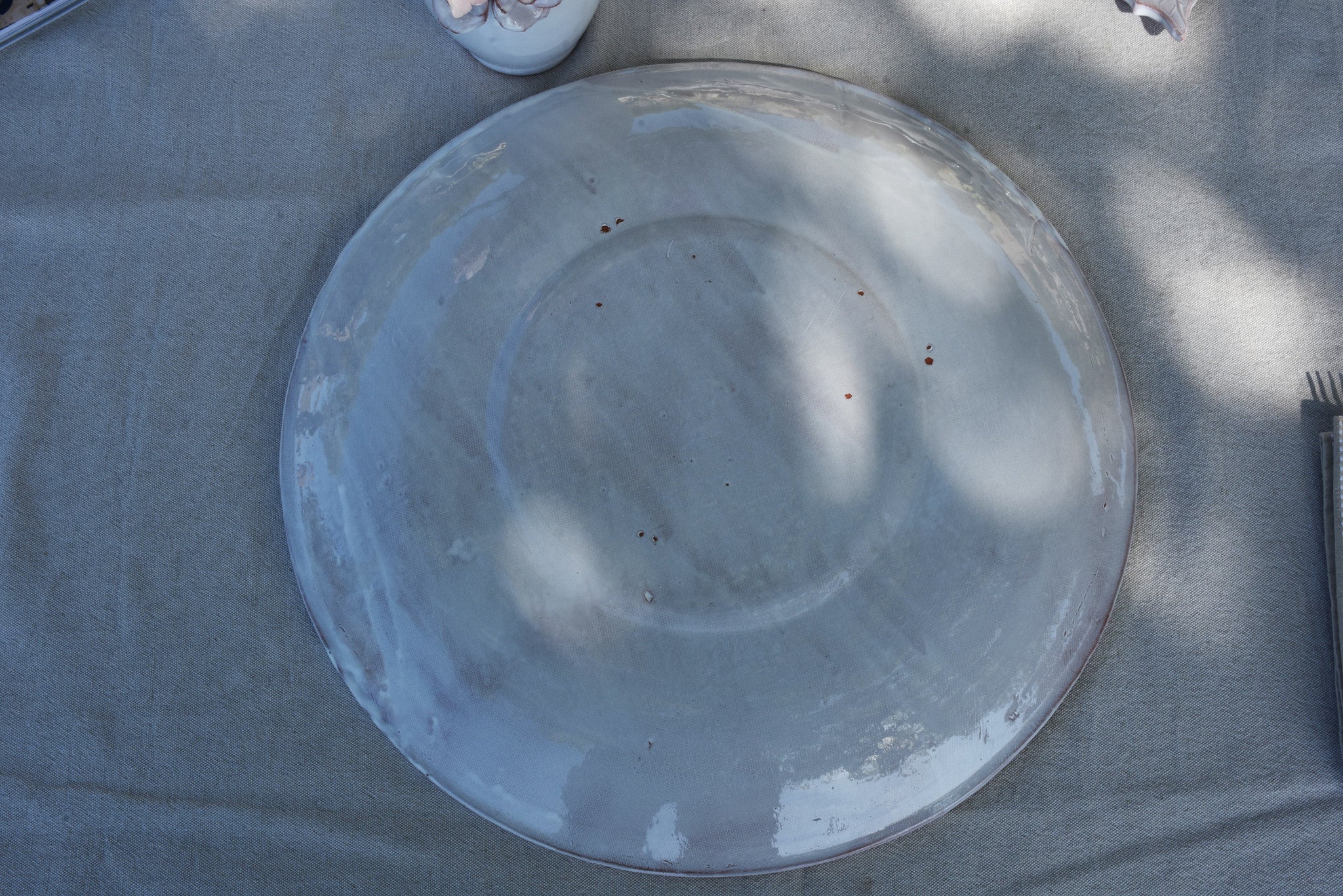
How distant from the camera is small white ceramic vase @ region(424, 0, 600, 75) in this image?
572mm

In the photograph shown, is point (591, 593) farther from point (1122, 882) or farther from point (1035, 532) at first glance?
point (1122, 882)

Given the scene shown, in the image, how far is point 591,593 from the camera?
1.90 ft

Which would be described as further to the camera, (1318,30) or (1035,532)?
(1318,30)

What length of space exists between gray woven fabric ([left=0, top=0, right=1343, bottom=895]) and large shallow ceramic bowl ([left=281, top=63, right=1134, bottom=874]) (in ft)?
0.29

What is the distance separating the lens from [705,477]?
1.94 ft

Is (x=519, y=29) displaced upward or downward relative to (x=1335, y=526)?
upward

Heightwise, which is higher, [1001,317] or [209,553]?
[1001,317]

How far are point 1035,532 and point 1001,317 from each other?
6.3 inches

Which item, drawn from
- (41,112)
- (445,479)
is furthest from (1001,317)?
(41,112)

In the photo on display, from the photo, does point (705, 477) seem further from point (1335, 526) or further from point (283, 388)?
point (1335, 526)

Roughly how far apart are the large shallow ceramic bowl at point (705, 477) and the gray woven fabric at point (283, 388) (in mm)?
89

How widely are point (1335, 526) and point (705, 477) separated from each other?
511mm

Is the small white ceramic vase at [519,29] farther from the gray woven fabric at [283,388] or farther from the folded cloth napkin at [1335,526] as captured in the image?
the folded cloth napkin at [1335,526]

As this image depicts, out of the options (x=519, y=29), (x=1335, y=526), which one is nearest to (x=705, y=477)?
(x=519, y=29)
